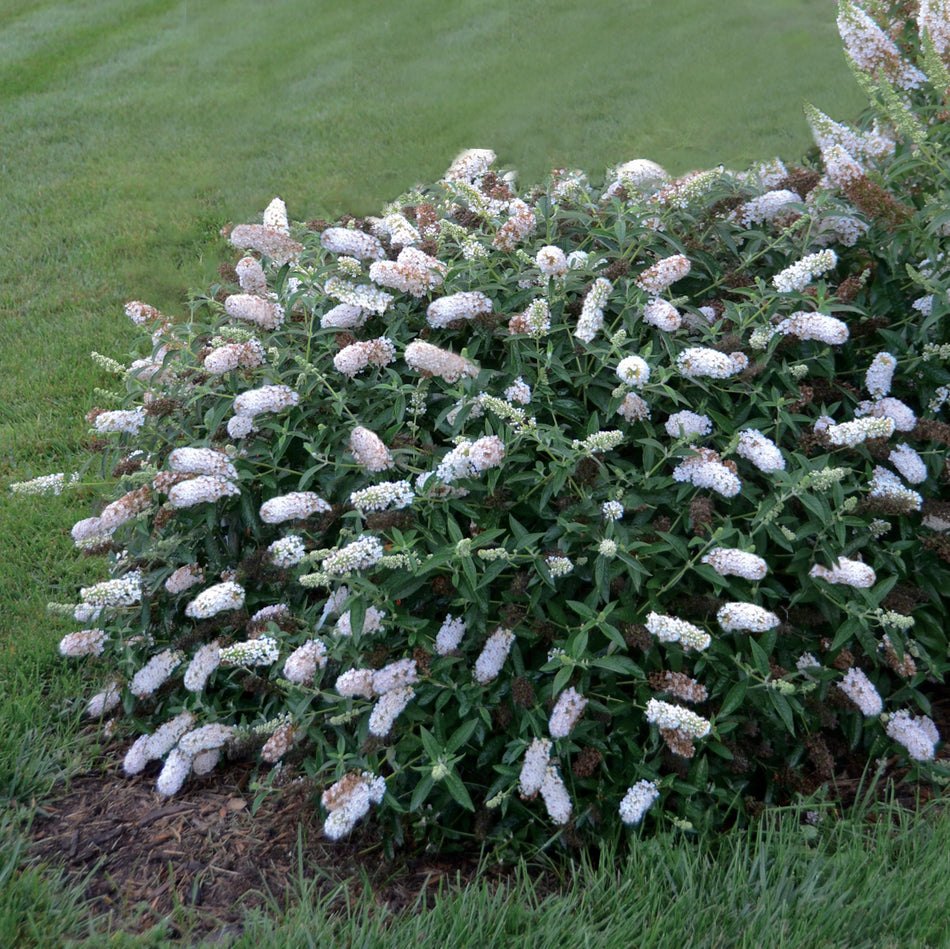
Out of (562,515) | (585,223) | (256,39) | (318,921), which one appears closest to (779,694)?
(562,515)

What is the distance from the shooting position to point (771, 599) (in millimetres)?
2619

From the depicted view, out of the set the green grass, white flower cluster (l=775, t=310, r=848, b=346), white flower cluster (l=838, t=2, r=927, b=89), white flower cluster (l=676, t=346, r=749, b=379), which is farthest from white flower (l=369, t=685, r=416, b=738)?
white flower cluster (l=838, t=2, r=927, b=89)

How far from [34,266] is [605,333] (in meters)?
5.13

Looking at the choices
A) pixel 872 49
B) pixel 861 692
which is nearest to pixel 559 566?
pixel 861 692

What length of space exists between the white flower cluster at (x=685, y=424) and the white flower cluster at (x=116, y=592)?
160 centimetres

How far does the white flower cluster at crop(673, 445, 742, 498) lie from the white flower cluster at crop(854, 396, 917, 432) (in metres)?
0.54

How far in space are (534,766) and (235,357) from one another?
1.41 m

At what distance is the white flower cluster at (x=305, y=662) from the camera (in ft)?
8.11

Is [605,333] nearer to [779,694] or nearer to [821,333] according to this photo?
[821,333]

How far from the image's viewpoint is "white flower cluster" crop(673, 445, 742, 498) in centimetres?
246

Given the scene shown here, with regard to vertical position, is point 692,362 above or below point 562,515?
above

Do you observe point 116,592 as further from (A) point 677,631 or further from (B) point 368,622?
(A) point 677,631

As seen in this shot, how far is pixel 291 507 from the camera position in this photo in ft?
8.41

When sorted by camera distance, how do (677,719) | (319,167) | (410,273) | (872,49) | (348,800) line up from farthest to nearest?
(319,167)
(872,49)
(410,273)
(348,800)
(677,719)
